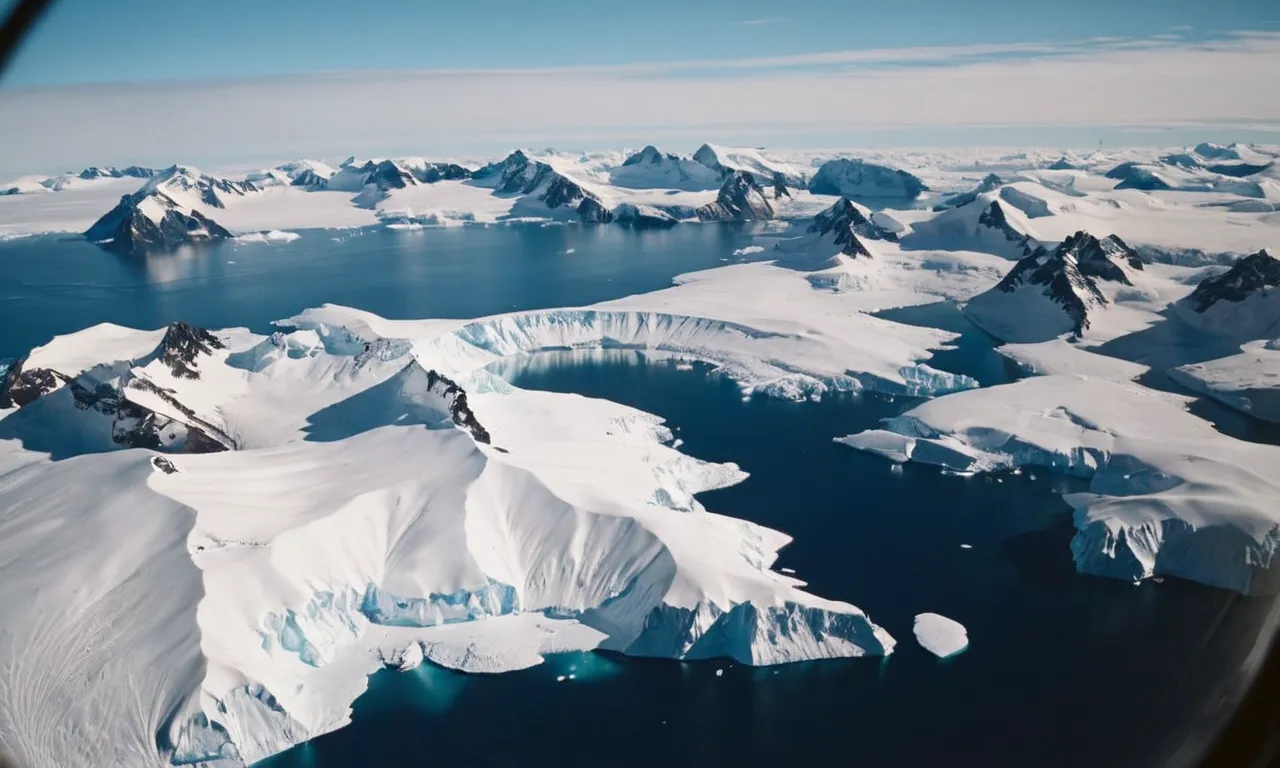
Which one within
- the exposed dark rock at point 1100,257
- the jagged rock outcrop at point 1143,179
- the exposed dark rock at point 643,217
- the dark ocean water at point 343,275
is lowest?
the dark ocean water at point 343,275

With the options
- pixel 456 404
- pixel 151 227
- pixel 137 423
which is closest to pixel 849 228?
pixel 456 404

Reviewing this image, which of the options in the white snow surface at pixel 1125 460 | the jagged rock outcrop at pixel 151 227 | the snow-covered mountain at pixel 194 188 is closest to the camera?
the white snow surface at pixel 1125 460

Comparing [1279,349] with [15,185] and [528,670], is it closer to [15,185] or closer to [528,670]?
[528,670]

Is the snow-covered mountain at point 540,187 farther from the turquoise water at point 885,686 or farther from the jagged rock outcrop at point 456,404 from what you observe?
the turquoise water at point 885,686

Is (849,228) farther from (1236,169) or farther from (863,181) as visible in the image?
(1236,169)

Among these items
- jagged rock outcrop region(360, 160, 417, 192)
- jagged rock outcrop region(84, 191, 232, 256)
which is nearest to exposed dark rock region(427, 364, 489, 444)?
jagged rock outcrop region(84, 191, 232, 256)

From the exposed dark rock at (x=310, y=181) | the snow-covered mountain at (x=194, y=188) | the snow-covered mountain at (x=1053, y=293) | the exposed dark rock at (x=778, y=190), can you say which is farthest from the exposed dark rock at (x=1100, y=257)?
the exposed dark rock at (x=310, y=181)
